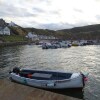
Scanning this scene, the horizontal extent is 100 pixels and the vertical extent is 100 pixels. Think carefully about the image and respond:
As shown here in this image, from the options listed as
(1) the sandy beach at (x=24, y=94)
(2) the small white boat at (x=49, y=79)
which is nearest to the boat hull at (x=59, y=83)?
(2) the small white boat at (x=49, y=79)

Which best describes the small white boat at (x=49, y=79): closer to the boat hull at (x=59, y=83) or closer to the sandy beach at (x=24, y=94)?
the boat hull at (x=59, y=83)

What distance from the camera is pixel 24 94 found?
5.23 meters

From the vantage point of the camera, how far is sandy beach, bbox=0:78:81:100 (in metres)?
4.84

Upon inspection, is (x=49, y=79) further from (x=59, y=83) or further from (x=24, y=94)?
(x=24, y=94)

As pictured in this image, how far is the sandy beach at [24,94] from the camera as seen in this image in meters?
4.84

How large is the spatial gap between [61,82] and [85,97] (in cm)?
319

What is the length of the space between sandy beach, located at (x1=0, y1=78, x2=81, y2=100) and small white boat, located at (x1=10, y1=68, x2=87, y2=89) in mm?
16286

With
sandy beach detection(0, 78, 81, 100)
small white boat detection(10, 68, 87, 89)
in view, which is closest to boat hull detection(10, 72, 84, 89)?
small white boat detection(10, 68, 87, 89)

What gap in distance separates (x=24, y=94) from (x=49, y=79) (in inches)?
717

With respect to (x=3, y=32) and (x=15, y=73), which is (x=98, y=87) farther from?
(x=3, y=32)

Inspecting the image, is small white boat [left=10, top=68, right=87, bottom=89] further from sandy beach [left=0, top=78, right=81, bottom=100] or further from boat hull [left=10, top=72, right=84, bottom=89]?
sandy beach [left=0, top=78, right=81, bottom=100]

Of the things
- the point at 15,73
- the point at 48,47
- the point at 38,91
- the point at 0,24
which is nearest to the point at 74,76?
the point at 15,73

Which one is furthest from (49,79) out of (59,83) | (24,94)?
(24,94)

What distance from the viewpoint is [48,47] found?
95.3 metres
